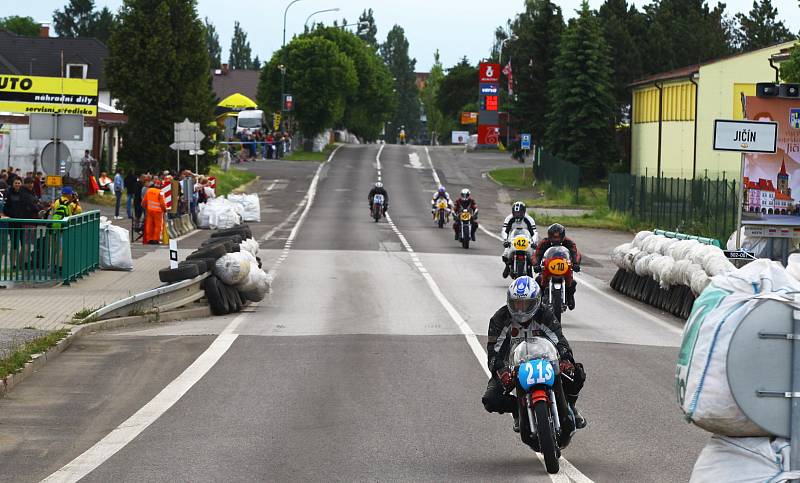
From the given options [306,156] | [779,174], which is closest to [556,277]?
[779,174]

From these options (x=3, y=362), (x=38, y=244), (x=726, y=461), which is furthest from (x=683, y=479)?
(x=38, y=244)

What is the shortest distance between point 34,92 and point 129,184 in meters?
7.93

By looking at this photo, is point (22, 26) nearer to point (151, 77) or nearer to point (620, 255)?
point (151, 77)

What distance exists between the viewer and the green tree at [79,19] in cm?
15462

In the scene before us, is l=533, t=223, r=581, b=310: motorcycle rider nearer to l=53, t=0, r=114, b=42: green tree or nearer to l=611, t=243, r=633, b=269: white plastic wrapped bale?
l=611, t=243, r=633, b=269: white plastic wrapped bale

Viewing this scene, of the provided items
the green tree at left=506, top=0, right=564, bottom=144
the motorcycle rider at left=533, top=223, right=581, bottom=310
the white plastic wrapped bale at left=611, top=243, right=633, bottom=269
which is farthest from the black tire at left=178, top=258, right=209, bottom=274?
the green tree at left=506, top=0, right=564, bottom=144

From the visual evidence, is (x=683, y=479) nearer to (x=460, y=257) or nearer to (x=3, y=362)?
(x=3, y=362)

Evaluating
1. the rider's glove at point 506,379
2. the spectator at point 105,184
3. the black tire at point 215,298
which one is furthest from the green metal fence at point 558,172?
the rider's glove at point 506,379

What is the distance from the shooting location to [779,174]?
24312 millimetres

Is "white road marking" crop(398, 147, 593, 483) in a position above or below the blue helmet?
below

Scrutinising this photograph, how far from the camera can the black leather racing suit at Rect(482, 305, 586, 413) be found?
9.81m

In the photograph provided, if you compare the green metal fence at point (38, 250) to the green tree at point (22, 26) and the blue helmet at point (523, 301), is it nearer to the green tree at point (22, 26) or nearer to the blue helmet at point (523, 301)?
the blue helmet at point (523, 301)

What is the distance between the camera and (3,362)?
533 inches

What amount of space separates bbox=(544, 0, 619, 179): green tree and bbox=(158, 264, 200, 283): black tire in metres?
53.3
